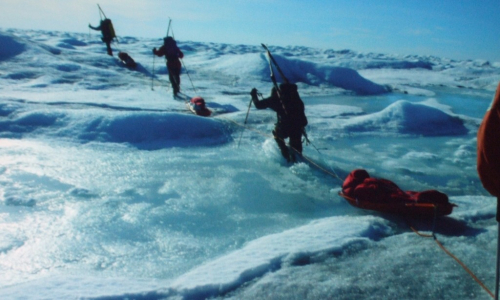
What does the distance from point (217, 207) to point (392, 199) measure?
1549 millimetres

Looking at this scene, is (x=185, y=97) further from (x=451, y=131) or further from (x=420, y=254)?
(x=420, y=254)

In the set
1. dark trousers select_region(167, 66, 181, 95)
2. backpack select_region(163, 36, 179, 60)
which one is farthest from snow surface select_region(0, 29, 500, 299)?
backpack select_region(163, 36, 179, 60)

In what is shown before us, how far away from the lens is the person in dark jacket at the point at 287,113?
4168 mm

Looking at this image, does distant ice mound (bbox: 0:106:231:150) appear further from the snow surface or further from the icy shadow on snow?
the icy shadow on snow

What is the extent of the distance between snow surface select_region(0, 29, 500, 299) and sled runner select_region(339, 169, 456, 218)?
9 centimetres

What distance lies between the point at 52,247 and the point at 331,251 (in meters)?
1.96

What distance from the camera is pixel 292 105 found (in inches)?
165

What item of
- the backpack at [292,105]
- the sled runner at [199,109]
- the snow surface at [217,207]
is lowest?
the snow surface at [217,207]

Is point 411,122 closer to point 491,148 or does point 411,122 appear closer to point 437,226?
point 437,226

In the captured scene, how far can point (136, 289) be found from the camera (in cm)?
186

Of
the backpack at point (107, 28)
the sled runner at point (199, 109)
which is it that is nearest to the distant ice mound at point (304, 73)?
the backpack at point (107, 28)

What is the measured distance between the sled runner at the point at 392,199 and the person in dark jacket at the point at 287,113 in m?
1.26

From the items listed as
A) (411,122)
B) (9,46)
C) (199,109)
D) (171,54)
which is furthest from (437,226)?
(9,46)

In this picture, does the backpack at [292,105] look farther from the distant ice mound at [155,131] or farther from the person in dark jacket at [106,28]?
the person in dark jacket at [106,28]
